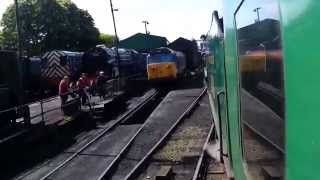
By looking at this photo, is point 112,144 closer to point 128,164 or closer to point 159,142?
point 159,142

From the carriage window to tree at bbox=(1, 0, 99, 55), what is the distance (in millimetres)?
67386

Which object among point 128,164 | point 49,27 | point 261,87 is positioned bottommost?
point 128,164

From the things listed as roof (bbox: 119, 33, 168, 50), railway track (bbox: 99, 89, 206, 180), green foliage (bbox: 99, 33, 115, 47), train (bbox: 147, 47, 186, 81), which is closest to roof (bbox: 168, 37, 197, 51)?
train (bbox: 147, 47, 186, 81)

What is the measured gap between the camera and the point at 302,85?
1.64 m

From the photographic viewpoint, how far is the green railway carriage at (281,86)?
5.10ft

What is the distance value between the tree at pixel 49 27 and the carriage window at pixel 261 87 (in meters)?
67.4

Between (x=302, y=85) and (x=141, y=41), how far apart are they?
230 feet

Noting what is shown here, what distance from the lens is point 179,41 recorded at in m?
43.3

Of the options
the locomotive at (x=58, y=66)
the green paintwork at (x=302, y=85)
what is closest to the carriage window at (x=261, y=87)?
the green paintwork at (x=302, y=85)

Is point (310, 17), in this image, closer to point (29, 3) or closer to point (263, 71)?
point (263, 71)

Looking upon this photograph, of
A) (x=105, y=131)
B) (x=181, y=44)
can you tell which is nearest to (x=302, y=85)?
(x=105, y=131)

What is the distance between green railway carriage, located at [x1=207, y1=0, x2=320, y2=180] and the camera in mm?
1556

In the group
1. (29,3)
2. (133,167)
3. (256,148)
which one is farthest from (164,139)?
(29,3)

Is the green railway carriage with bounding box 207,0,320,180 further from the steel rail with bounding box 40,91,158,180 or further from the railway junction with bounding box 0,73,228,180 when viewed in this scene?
the steel rail with bounding box 40,91,158,180
